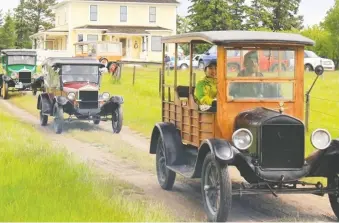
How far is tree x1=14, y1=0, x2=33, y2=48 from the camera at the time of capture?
87.9 m

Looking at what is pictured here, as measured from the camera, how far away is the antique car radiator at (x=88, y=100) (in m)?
21.2

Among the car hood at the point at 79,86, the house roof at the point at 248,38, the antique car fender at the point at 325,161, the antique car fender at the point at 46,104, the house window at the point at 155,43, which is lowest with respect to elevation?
the antique car fender at the point at 325,161

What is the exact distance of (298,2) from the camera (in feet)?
270

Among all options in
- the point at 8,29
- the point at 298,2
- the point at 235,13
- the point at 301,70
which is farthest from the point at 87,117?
the point at 298,2

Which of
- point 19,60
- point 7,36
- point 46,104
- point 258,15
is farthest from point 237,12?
point 46,104

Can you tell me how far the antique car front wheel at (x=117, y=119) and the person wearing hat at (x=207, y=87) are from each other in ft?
32.4

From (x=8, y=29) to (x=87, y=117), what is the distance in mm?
58169

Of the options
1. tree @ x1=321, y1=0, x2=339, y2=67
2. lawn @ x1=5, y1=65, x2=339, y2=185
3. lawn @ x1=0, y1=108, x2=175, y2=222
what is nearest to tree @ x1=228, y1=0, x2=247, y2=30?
tree @ x1=321, y1=0, x2=339, y2=67

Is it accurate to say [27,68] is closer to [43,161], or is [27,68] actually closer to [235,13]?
[43,161]

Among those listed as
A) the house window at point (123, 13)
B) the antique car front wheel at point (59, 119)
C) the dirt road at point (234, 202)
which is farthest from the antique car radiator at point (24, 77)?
the house window at point (123, 13)

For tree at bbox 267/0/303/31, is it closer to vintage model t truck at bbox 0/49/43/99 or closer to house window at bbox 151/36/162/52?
house window at bbox 151/36/162/52

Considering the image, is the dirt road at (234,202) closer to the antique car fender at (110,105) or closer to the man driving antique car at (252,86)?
→ the man driving antique car at (252,86)

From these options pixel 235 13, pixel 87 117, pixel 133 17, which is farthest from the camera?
pixel 235 13

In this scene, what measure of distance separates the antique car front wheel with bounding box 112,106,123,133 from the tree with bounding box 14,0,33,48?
68150 mm
